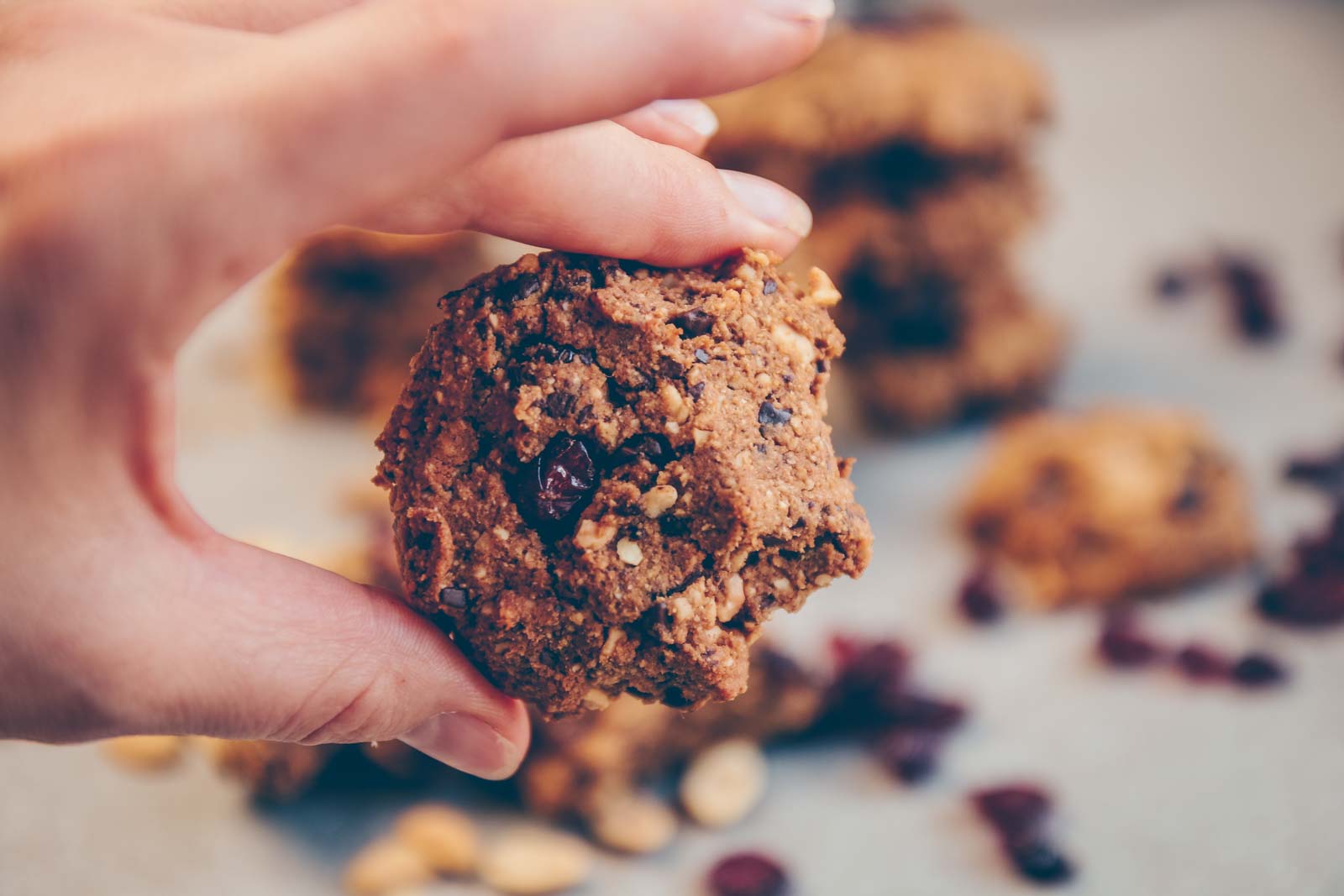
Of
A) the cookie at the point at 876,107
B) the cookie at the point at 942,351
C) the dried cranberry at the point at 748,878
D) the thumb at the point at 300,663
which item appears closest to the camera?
the thumb at the point at 300,663

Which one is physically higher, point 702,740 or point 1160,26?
point 1160,26

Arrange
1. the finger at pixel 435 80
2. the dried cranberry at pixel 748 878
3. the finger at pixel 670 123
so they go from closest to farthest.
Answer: the finger at pixel 435 80, the finger at pixel 670 123, the dried cranberry at pixel 748 878

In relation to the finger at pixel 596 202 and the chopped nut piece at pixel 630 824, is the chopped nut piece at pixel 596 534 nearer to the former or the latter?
the finger at pixel 596 202

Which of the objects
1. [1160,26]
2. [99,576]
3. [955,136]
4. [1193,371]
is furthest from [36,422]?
[1160,26]

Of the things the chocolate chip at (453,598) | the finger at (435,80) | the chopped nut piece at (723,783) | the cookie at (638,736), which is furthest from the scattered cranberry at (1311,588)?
the finger at (435,80)

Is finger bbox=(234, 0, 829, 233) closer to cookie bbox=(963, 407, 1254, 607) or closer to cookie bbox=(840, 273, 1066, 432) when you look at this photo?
cookie bbox=(963, 407, 1254, 607)

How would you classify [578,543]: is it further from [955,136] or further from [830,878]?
[955,136]

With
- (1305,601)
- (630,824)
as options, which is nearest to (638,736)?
(630,824)

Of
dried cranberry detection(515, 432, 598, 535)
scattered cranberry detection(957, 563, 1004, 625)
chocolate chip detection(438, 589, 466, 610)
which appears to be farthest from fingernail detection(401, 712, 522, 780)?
scattered cranberry detection(957, 563, 1004, 625)
